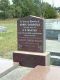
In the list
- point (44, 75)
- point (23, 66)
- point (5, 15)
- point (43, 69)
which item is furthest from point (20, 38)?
point (5, 15)

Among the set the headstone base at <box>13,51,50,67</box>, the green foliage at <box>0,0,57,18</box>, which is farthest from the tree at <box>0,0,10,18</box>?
the headstone base at <box>13,51,50,67</box>

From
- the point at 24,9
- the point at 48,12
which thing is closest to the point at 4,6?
the point at 24,9

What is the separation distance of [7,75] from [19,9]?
31.4m

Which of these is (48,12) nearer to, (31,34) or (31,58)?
(31,34)

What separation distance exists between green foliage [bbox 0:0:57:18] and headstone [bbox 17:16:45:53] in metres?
28.6

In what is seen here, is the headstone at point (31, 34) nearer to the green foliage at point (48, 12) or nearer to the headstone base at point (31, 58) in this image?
the headstone base at point (31, 58)

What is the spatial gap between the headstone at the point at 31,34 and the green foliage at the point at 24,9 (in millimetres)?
28634

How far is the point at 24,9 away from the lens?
36969mm

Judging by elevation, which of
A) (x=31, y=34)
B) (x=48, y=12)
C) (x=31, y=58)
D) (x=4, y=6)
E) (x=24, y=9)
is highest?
(x=4, y=6)

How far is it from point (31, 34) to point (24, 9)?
30869 mm

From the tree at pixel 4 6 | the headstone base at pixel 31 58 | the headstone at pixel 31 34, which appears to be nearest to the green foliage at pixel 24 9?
the tree at pixel 4 6

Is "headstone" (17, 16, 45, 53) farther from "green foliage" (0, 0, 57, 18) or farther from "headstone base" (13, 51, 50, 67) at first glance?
"green foliage" (0, 0, 57, 18)

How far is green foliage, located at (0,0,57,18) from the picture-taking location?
35697 millimetres

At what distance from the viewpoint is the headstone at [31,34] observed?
20.6 ft
